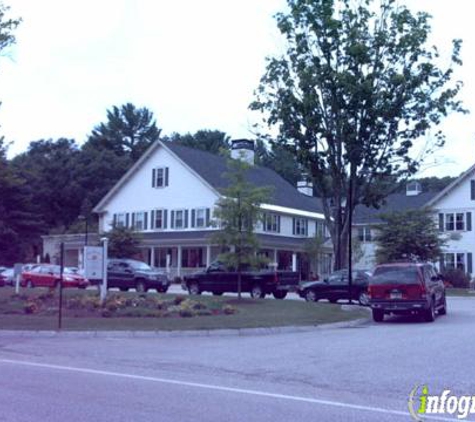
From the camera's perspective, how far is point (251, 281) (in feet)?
106

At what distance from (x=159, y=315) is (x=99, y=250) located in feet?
12.5

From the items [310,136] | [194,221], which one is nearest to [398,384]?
[310,136]

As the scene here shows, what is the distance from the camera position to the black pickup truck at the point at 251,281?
32.1 m

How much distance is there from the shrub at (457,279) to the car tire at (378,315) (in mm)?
28479

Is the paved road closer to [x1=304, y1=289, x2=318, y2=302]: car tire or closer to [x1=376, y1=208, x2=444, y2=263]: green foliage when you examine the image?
[x1=304, y1=289, x2=318, y2=302]: car tire

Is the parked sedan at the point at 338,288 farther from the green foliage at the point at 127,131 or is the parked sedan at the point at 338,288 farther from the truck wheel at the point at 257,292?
the green foliage at the point at 127,131

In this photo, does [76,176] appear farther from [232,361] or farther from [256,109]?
[232,361]

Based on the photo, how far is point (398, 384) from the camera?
10.5m

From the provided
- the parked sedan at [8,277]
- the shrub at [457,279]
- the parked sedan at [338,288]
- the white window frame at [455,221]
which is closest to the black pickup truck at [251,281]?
the parked sedan at [338,288]

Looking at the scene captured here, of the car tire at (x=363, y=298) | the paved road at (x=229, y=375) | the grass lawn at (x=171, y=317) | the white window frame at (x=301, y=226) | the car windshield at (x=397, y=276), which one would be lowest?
the paved road at (x=229, y=375)

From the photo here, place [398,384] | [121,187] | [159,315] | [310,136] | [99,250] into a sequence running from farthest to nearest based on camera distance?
1. [121,187]
2. [310,136]
3. [99,250]
4. [159,315]
5. [398,384]

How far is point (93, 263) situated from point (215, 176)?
30.5m

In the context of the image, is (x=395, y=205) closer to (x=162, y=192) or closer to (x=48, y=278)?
(x=162, y=192)

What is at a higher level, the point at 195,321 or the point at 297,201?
the point at 297,201
